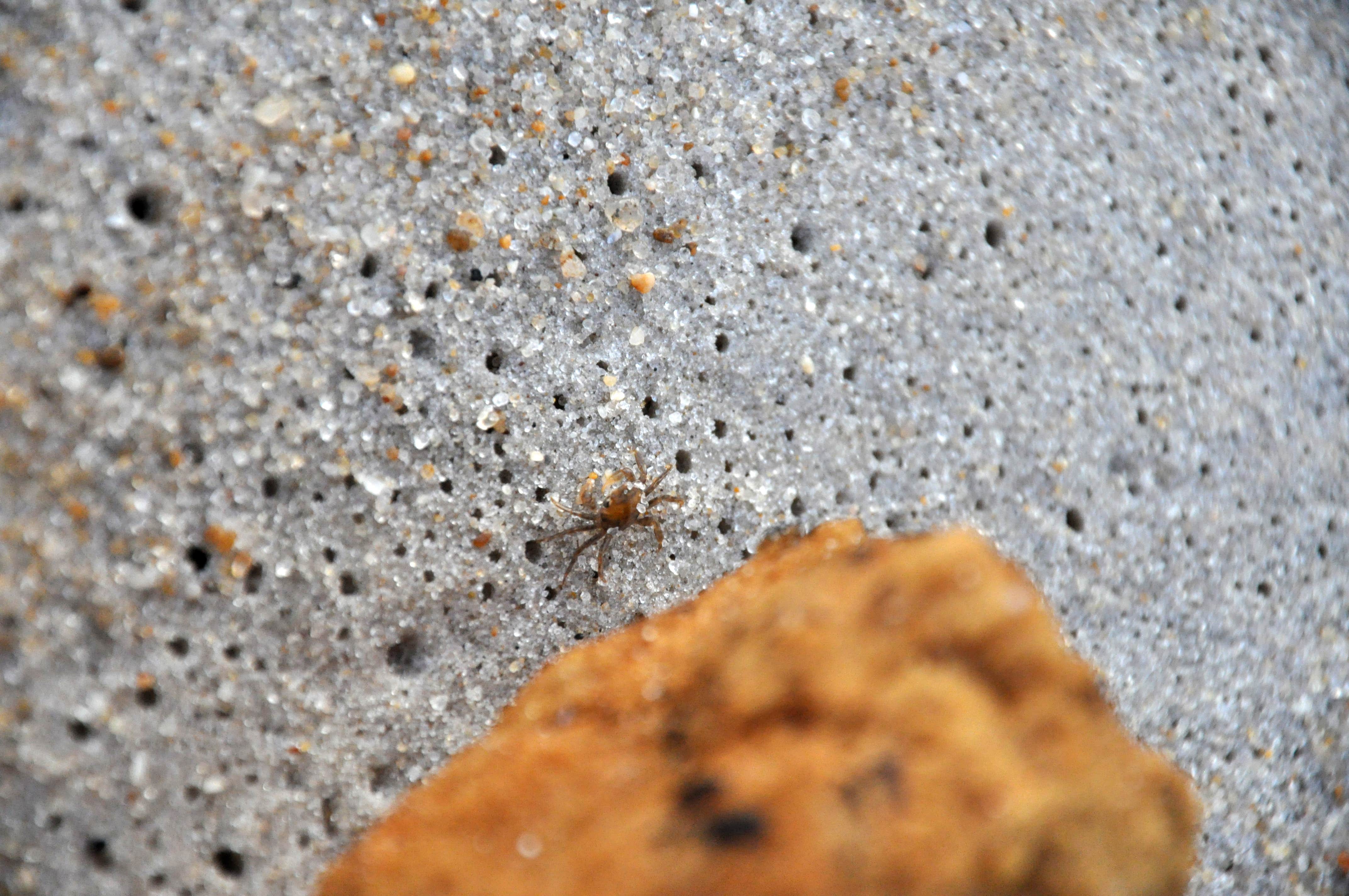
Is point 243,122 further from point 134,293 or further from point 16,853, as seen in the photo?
point 16,853

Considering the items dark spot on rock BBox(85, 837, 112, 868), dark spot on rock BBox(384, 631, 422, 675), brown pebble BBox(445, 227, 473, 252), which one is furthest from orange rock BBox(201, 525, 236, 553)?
brown pebble BBox(445, 227, 473, 252)

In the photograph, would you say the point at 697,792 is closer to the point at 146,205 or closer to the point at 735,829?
the point at 735,829

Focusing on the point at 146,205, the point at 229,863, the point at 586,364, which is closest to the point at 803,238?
the point at 586,364

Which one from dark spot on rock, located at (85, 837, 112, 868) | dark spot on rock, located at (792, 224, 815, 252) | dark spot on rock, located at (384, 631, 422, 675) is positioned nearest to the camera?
dark spot on rock, located at (85, 837, 112, 868)

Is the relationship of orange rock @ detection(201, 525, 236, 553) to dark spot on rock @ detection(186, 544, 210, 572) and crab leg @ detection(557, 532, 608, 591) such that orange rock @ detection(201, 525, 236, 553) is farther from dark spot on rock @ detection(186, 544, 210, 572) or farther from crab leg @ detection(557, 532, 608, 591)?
crab leg @ detection(557, 532, 608, 591)

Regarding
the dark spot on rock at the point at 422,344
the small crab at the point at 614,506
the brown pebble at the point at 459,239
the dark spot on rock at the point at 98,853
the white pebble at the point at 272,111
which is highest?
the white pebble at the point at 272,111

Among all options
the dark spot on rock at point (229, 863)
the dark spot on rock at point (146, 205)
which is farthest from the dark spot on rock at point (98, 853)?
the dark spot on rock at point (146, 205)

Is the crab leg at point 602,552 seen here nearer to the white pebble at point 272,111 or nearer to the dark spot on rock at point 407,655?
the dark spot on rock at point 407,655
